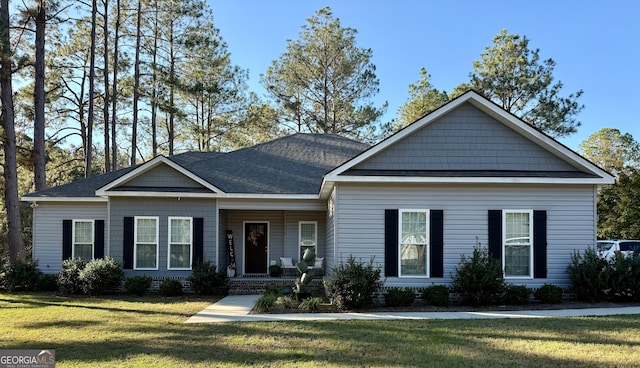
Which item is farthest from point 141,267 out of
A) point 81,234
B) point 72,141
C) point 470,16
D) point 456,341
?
point 72,141

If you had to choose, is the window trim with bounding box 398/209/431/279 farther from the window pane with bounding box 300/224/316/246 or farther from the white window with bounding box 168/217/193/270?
the white window with bounding box 168/217/193/270

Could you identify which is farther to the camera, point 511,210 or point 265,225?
point 265,225

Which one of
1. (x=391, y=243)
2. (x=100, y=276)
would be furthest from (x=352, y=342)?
(x=100, y=276)

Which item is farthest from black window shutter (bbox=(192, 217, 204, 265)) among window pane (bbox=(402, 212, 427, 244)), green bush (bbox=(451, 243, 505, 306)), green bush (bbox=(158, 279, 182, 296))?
green bush (bbox=(451, 243, 505, 306))

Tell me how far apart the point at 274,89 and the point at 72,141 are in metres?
13.1

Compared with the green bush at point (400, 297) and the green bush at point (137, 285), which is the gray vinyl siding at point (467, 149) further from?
the green bush at point (137, 285)

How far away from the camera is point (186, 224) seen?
14.7 metres

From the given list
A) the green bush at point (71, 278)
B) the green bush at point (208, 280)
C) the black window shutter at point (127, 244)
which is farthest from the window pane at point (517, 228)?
the green bush at point (71, 278)

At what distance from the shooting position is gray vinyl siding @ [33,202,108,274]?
16.3m

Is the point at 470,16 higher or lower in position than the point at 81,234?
higher

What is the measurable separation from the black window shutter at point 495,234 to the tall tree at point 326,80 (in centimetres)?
1950

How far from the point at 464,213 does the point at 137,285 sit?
30.4ft

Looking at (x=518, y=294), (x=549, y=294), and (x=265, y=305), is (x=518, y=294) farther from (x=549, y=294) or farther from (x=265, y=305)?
(x=265, y=305)

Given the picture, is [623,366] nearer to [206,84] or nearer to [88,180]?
[88,180]
